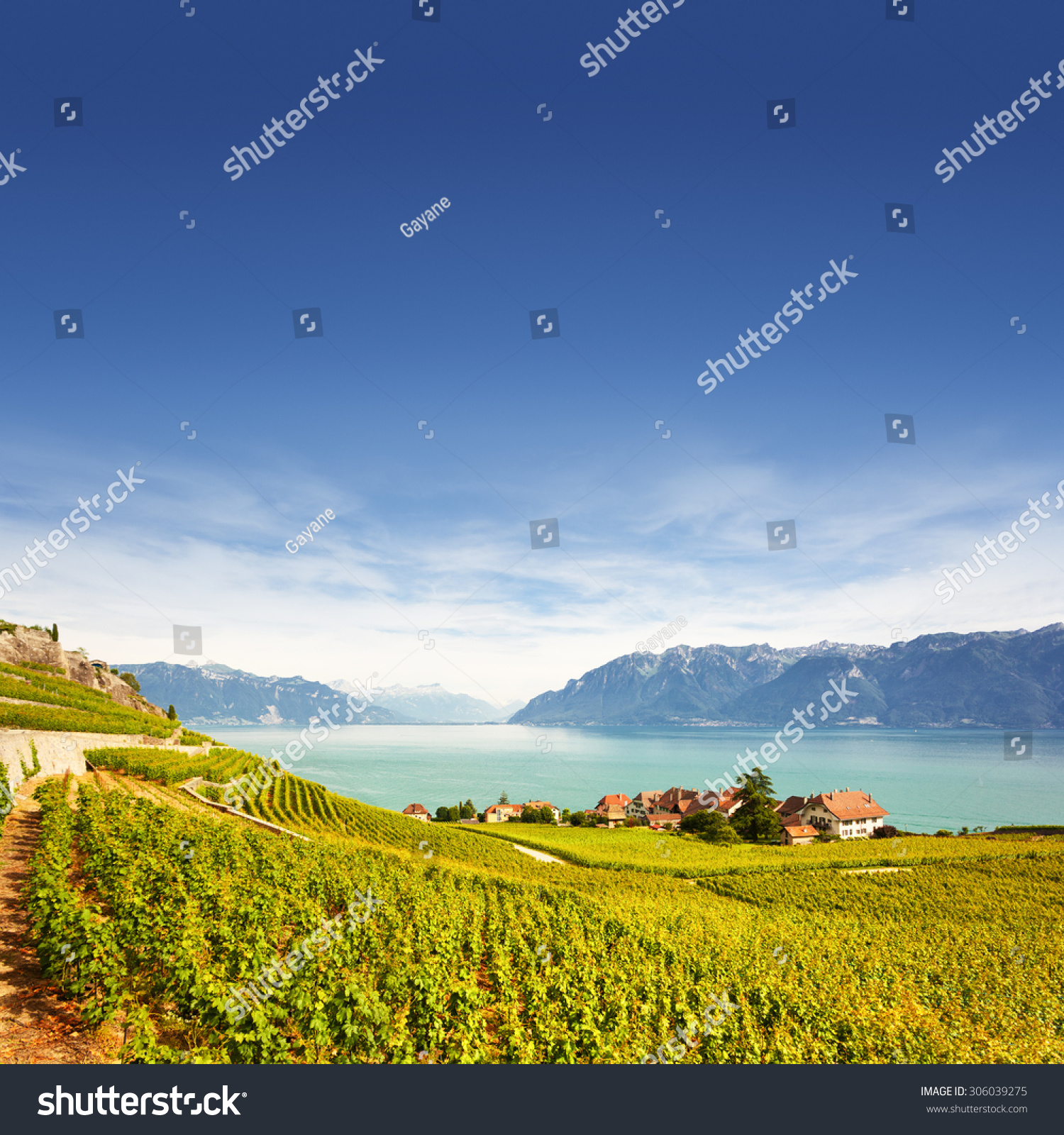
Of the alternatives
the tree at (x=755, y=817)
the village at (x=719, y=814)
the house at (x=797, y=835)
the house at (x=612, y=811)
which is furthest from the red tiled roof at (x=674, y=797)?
the tree at (x=755, y=817)

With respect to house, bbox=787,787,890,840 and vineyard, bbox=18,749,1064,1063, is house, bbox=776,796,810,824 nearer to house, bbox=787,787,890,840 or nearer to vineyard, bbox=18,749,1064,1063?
house, bbox=787,787,890,840

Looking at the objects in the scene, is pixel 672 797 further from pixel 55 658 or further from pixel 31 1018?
pixel 31 1018

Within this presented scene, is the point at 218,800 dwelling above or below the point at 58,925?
below

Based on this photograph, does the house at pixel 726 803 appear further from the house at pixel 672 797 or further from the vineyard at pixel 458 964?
the vineyard at pixel 458 964

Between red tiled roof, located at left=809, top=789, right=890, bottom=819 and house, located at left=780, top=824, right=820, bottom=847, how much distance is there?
22.9 ft

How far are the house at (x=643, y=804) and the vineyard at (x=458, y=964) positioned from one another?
92.5 m

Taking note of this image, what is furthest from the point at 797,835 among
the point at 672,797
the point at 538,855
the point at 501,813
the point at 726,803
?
the point at 538,855

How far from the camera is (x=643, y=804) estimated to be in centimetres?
11781

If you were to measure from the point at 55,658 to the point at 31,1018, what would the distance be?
85166 mm

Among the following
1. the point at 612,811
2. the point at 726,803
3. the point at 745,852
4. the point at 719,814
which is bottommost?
the point at 726,803

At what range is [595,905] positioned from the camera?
21.7 meters

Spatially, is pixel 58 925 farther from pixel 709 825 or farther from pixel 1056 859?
pixel 709 825
